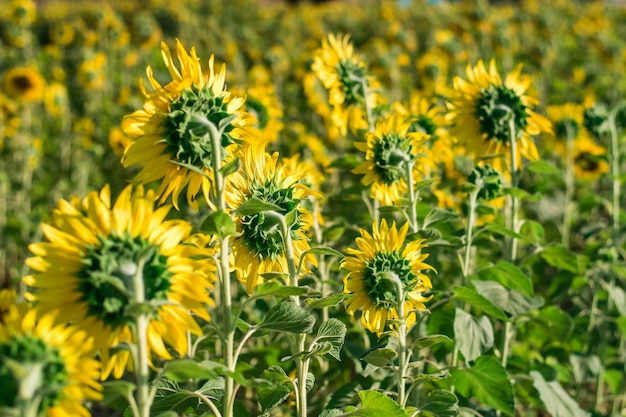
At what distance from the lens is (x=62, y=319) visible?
1164mm

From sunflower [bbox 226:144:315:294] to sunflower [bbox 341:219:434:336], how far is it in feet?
0.46

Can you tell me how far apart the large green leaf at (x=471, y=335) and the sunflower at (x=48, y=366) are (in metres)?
1.06

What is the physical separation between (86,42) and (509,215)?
588 centimetres

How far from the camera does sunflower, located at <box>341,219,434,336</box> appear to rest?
1657 millimetres

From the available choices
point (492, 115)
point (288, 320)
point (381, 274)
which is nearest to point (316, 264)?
point (381, 274)

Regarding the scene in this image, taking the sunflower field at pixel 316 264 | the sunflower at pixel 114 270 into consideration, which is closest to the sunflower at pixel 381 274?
the sunflower field at pixel 316 264

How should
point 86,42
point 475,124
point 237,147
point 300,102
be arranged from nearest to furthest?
point 237,147
point 475,124
point 300,102
point 86,42

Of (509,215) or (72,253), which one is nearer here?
(72,253)

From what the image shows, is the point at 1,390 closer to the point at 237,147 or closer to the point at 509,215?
the point at 237,147

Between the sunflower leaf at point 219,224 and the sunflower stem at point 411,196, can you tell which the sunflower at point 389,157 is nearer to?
the sunflower stem at point 411,196

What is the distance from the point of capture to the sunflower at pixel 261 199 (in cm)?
155

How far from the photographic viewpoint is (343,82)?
2.44 meters

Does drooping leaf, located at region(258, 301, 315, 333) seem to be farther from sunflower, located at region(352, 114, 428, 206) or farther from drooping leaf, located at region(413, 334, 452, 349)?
sunflower, located at region(352, 114, 428, 206)

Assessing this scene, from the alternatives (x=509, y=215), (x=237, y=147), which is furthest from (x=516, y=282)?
(x=237, y=147)
